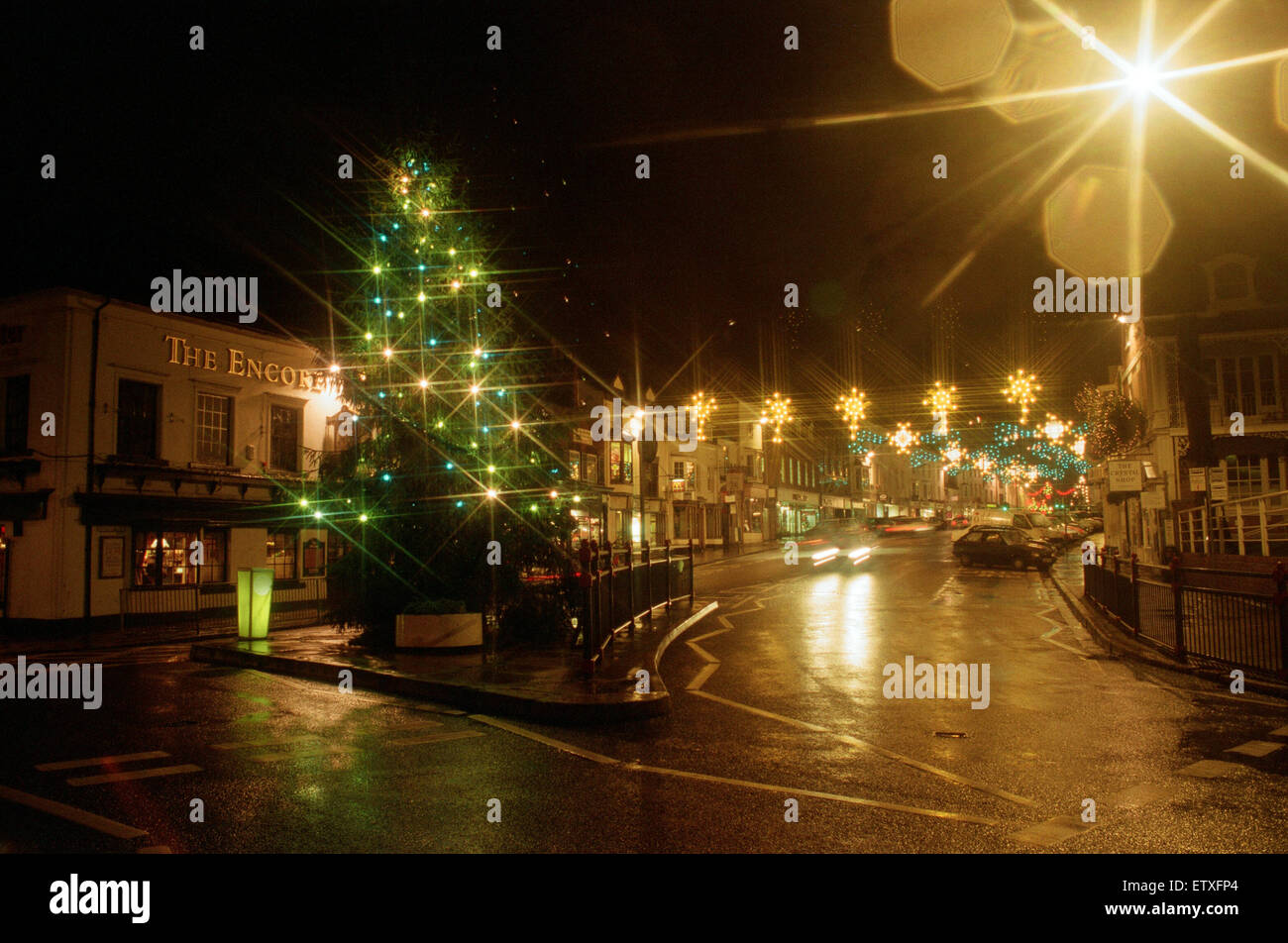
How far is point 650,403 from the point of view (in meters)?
43.9

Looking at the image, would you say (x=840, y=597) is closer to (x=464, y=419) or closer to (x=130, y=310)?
(x=464, y=419)

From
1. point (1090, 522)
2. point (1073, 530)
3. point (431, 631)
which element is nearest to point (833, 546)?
point (1073, 530)

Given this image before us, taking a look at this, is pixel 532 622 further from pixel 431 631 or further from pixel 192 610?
pixel 192 610

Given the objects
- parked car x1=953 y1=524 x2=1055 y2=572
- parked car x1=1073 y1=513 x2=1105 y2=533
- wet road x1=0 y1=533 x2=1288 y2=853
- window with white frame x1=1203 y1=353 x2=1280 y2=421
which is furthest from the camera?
parked car x1=1073 y1=513 x2=1105 y2=533

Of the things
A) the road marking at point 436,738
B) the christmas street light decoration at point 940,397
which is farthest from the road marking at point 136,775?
the christmas street light decoration at point 940,397

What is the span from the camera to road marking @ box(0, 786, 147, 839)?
5.10 metres

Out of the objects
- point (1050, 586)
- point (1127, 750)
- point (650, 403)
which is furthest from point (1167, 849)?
point (650, 403)

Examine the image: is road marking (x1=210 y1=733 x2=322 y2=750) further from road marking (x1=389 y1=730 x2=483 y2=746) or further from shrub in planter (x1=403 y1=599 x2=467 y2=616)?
shrub in planter (x1=403 y1=599 x2=467 y2=616)

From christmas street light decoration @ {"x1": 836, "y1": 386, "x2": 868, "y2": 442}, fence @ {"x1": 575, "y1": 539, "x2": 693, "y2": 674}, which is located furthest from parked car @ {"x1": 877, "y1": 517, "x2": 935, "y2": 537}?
fence @ {"x1": 575, "y1": 539, "x2": 693, "y2": 674}

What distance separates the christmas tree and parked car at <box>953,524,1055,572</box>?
20.9m

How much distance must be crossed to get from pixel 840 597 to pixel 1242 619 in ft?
36.8

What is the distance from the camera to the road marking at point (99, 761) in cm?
673

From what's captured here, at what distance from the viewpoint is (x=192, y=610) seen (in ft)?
71.6

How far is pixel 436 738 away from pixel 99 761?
8.84ft
